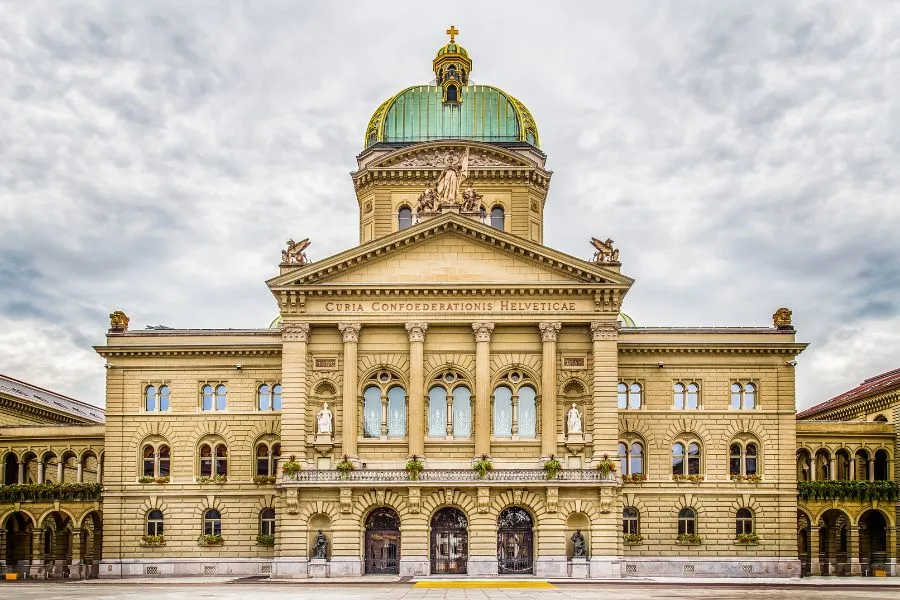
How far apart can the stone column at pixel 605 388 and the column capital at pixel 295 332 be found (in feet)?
55.7

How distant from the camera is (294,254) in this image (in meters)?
69.4

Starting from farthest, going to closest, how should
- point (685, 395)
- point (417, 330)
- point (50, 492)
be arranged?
point (50, 492)
point (685, 395)
point (417, 330)

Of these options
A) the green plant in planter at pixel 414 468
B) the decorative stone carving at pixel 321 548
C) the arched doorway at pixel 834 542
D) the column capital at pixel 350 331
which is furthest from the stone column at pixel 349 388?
the arched doorway at pixel 834 542

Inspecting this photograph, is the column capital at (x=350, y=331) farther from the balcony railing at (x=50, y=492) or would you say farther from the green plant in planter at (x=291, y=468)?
the balcony railing at (x=50, y=492)

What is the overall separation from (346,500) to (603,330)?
17.9m

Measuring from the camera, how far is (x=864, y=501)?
74562mm

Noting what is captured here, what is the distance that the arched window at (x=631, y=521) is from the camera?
237 feet

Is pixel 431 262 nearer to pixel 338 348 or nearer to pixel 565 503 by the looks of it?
pixel 338 348

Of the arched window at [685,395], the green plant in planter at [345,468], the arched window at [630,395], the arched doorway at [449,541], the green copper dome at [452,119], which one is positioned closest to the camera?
the green plant in planter at [345,468]

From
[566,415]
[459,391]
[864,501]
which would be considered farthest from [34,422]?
[864,501]

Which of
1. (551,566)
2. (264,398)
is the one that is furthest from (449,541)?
(264,398)

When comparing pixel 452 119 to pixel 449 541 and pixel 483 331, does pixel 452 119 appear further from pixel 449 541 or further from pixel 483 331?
pixel 449 541

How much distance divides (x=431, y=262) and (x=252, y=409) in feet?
53.4

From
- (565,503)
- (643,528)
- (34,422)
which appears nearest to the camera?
(565,503)
